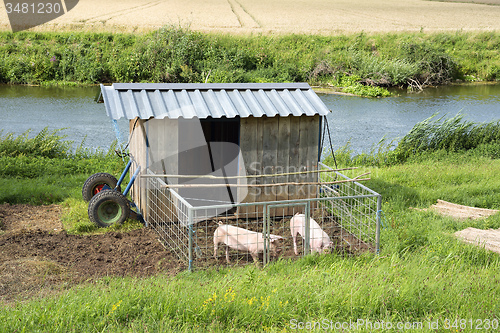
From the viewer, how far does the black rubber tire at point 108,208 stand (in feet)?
27.2

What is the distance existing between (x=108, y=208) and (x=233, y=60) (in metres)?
24.4

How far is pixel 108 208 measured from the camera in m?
8.48

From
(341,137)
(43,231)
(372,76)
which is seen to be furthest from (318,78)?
(43,231)

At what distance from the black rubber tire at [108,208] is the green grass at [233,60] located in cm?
1998

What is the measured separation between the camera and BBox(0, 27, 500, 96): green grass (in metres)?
30.3

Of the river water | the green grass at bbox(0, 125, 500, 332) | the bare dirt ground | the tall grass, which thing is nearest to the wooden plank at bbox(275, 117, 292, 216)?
the green grass at bbox(0, 125, 500, 332)

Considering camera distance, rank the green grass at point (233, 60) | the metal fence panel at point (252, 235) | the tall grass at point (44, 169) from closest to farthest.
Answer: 1. the metal fence panel at point (252, 235)
2. the tall grass at point (44, 169)
3. the green grass at point (233, 60)

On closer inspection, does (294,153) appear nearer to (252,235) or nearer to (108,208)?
(252,235)

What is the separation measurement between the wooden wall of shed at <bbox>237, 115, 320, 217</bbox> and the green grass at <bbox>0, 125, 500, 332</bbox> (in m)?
2.20

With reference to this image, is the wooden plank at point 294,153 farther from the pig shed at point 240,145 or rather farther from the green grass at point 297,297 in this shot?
the green grass at point 297,297

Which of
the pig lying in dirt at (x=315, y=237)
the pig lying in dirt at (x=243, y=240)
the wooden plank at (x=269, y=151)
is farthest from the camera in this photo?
the wooden plank at (x=269, y=151)

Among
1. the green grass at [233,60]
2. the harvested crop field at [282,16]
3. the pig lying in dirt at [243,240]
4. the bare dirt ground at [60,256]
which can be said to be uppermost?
the harvested crop field at [282,16]

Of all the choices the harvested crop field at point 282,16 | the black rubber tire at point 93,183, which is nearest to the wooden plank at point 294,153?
the black rubber tire at point 93,183

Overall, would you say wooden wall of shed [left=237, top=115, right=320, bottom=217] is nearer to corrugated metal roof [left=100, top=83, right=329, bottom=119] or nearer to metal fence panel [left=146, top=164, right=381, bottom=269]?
corrugated metal roof [left=100, top=83, right=329, bottom=119]
